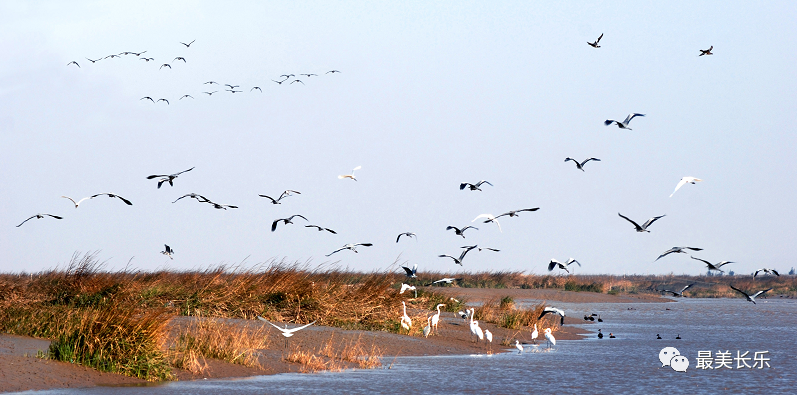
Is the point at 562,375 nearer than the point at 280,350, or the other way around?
the point at 562,375

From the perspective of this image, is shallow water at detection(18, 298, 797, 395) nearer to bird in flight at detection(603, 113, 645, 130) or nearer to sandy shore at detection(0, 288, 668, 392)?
sandy shore at detection(0, 288, 668, 392)

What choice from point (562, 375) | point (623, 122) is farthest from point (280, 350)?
point (623, 122)

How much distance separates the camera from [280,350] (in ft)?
57.5

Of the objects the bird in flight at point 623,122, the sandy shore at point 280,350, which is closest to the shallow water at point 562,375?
the sandy shore at point 280,350

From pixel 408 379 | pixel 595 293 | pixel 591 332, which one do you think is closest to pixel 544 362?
pixel 408 379

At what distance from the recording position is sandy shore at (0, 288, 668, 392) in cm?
1266

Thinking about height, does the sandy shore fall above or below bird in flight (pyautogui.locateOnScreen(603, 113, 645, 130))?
below

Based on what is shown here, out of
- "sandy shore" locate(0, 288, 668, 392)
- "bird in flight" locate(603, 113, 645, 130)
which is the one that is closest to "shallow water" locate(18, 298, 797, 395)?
"sandy shore" locate(0, 288, 668, 392)

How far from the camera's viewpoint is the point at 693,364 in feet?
59.1

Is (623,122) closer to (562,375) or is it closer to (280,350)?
(562,375)

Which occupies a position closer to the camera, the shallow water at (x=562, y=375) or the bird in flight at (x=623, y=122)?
the shallow water at (x=562, y=375)

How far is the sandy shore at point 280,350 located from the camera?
12664mm

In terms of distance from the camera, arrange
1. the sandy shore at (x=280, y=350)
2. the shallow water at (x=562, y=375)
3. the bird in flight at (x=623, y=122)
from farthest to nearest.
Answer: the bird in flight at (x=623, y=122)
the shallow water at (x=562, y=375)
the sandy shore at (x=280, y=350)

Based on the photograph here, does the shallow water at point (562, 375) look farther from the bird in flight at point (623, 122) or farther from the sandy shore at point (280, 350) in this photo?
the bird in flight at point (623, 122)
